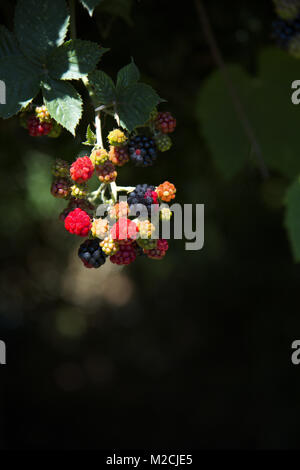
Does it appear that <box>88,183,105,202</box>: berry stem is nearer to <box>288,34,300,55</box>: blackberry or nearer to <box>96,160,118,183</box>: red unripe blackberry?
<box>96,160,118,183</box>: red unripe blackberry

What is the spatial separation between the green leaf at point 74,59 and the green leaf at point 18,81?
4 centimetres

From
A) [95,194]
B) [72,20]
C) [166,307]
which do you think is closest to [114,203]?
[95,194]

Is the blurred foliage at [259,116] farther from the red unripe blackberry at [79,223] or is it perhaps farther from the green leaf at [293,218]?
the red unripe blackberry at [79,223]

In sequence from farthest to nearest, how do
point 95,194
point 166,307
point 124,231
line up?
1. point 166,307
2. point 95,194
3. point 124,231

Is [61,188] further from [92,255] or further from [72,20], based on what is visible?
[72,20]

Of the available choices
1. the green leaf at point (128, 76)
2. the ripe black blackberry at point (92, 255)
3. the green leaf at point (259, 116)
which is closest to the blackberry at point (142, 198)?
the ripe black blackberry at point (92, 255)

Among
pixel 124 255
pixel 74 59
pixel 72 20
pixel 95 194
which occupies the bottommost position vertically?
pixel 124 255

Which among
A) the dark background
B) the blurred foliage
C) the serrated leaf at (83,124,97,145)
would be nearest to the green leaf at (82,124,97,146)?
the serrated leaf at (83,124,97,145)

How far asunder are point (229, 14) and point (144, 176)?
0.64m

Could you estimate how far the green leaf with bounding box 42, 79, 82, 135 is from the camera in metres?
0.95

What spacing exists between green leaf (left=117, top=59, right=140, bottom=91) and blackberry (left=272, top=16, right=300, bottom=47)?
0.59 meters

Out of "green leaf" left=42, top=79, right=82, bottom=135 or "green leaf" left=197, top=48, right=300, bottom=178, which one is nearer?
"green leaf" left=42, top=79, right=82, bottom=135

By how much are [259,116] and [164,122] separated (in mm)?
964

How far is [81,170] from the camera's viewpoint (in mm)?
906
